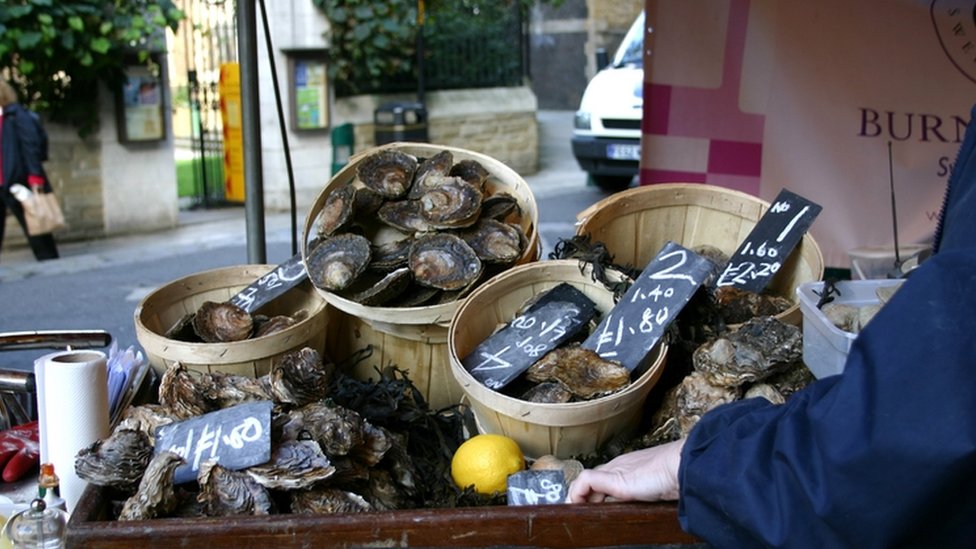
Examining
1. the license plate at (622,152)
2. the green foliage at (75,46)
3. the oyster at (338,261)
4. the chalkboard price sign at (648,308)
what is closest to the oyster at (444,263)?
the oyster at (338,261)

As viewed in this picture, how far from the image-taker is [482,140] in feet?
42.7

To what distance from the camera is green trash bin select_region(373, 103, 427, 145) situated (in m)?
11.1

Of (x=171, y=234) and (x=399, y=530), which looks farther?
(x=171, y=234)

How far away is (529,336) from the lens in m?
2.34

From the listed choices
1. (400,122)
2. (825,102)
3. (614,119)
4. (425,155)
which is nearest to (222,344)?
(425,155)

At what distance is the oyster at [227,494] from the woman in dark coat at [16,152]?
6.98 metres

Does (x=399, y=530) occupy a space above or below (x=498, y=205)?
below

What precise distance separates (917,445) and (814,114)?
10.4ft

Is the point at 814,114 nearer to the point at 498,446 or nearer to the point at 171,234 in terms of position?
the point at 498,446

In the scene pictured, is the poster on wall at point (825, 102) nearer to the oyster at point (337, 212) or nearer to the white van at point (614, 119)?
the oyster at point (337, 212)

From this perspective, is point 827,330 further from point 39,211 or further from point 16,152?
point 39,211

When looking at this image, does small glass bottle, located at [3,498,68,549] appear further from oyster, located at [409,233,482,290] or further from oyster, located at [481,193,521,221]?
oyster, located at [481,193,521,221]

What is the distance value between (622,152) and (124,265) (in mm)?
5744

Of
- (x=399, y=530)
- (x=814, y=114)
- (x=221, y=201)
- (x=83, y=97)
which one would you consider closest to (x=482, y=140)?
(x=221, y=201)
